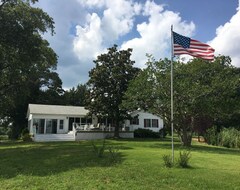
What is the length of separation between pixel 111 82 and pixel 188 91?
40.2 feet

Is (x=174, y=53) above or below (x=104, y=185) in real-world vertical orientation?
above

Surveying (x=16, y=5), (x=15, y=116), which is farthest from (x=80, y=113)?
(x=16, y=5)

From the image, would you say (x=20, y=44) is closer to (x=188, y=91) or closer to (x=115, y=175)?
(x=188, y=91)

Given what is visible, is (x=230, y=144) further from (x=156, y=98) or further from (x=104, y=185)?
(x=104, y=185)

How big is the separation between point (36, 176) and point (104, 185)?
2.89 metres

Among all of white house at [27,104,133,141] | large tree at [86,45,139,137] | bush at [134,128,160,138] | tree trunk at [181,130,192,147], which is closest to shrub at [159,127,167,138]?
bush at [134,128,160,138]

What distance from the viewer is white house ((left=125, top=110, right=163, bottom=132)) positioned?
41750mm

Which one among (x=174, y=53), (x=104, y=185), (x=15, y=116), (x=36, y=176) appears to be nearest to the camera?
(x=104, y=185)

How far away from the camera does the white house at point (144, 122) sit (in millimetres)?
41750

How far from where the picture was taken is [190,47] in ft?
44.6

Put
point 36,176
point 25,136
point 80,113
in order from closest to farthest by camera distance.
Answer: point 36,176 < point 25,136 < point 80,113

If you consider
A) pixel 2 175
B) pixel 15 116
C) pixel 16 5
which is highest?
pixel 16 5

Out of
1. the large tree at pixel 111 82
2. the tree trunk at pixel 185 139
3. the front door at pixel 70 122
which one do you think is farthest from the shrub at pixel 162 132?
the tree trunk at pixel 185 139

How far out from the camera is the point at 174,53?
13547 mm
